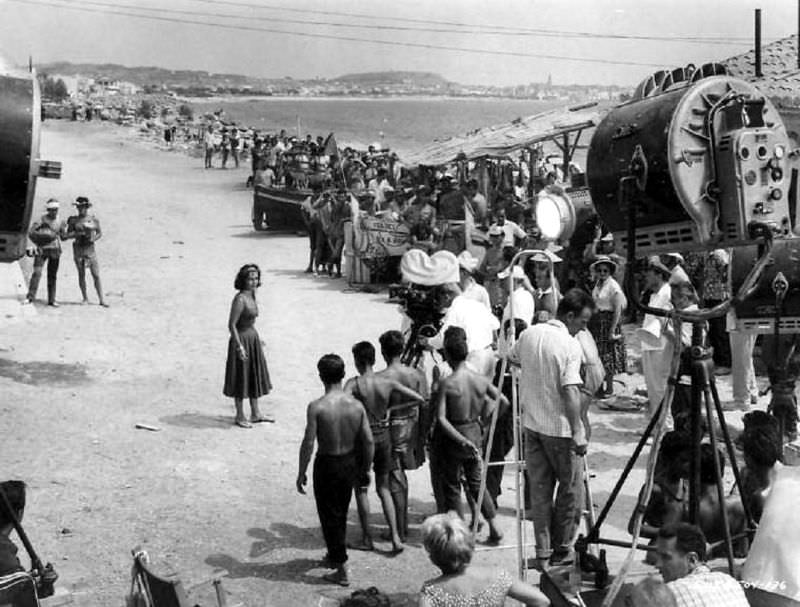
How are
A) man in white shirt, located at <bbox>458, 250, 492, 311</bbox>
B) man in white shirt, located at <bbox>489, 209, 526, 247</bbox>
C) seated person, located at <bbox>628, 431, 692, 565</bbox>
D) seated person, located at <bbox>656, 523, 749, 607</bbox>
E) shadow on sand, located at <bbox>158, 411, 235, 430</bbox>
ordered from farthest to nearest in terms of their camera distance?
man in white shirt, located at <bbox>489, 209, 526, 247</bbox>, shadow on sand, located at <bbox>158, 411, 235, 430</bbox>, man in white shirt, located at <bbox>458, 250, 492, 311</bbox>, seated person, located at <bbox>628, 431, 692, 565</bbox>, seated person, located at <bbox>656, 523, 749, 607</bbox>

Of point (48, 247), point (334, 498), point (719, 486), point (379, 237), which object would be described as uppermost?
point (379, 237)

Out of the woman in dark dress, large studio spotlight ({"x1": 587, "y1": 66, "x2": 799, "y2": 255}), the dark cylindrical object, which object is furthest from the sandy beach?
the dark cylindrical object

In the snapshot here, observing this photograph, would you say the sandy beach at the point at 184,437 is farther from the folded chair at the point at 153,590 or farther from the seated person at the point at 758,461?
the seated person at the point at 758,461

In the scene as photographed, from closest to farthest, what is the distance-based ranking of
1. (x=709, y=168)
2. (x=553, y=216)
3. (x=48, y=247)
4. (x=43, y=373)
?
1. (x=709, y=168)
2. (x=553, y=216)
3. (x=43, y=373)
4. (x=48, y=247)

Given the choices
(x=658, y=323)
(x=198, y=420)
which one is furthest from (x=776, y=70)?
(x=198, y=420)

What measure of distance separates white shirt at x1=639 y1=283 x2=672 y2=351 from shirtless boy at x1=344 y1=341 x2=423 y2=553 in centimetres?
352

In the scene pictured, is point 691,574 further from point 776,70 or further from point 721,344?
point 776,70

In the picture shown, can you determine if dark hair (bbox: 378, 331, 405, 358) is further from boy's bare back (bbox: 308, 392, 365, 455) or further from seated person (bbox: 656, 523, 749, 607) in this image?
seated person (bbox: 656, 523, 749, 607)

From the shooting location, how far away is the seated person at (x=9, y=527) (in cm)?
595

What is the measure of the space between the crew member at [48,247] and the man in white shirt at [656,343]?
977 cm

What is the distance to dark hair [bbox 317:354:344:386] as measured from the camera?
7797mm

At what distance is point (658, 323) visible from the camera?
10.8 m

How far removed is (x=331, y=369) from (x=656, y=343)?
4.38 metres

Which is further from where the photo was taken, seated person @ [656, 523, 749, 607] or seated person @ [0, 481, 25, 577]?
seated person @ [0, 481, 25, 577]
